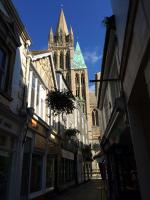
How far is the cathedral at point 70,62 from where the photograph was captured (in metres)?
60.5

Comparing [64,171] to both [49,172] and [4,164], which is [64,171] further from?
[4,164]

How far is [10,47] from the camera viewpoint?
29.3 feet

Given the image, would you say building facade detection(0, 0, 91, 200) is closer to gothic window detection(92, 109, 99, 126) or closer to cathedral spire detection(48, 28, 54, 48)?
gothic window detection(92, 109, 99, 126)

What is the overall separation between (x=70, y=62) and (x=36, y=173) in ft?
177

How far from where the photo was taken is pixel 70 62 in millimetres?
63344

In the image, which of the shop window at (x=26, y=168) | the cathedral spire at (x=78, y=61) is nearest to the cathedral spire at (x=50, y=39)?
the cathedral spire at (x=78, y=61)

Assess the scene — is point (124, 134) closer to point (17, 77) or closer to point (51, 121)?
point (17, 77)

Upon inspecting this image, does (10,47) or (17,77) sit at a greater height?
(10,47)

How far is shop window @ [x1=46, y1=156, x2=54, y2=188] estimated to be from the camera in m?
13.7

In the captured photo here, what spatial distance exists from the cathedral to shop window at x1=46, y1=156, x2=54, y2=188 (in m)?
40.5

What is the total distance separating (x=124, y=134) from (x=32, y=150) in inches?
201

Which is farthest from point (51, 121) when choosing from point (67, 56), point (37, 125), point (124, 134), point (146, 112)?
point (67, 56)

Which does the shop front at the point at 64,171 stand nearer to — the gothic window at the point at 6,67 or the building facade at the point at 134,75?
the building facade at the point at 134,75

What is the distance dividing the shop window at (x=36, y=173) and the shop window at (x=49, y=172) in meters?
1.42
